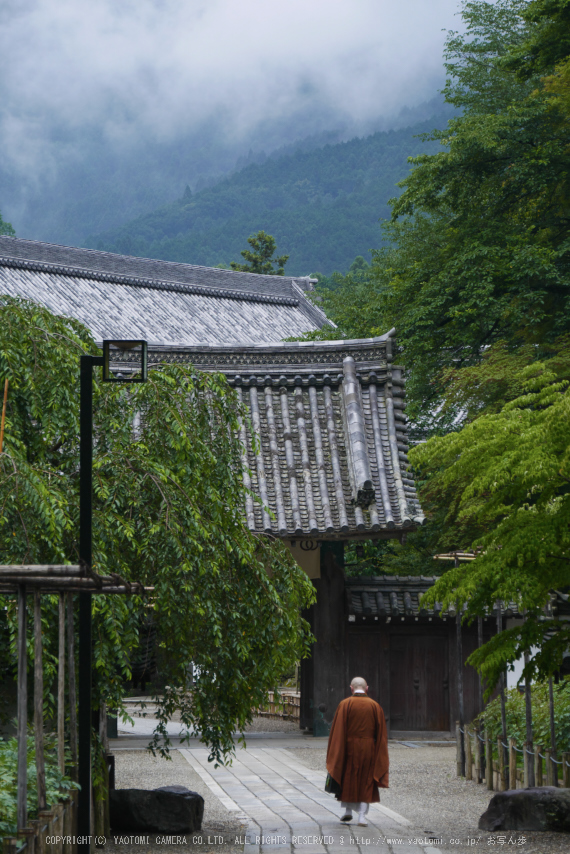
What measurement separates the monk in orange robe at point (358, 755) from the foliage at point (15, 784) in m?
3.77

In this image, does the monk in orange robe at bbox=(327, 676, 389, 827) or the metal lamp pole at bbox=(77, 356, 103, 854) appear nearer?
the metal lamp pole at bbox=(77, 356, 103, 854)

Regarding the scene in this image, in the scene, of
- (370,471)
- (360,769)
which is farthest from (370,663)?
(360,769)

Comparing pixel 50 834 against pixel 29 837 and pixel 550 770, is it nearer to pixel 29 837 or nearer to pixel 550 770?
pixel 29 837

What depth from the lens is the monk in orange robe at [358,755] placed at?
10797 mm

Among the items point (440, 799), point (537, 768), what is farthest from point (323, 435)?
point (537, 768)

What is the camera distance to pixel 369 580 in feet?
69.3

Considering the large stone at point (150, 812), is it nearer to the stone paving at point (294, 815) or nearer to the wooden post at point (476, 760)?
the stone paving at point (294, 815)

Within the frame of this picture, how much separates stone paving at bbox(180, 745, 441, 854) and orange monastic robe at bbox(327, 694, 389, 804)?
391mm

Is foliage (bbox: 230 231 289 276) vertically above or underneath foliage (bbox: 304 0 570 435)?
above

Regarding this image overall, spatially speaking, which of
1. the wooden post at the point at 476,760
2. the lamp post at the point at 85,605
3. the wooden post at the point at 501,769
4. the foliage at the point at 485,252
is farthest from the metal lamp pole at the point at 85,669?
the foliage at the point at 485,252

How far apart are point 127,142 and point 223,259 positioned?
9352 cm

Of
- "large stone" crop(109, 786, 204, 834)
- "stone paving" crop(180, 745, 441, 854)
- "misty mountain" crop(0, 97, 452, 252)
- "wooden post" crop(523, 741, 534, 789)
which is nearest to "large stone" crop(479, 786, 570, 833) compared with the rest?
"stone paving" crop(180, 745, 441, 854)

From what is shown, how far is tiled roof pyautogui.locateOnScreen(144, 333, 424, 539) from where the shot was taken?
18328 mm

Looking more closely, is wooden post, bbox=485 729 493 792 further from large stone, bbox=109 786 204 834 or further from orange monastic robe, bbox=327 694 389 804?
large stone, bbox=109 786 204 834
